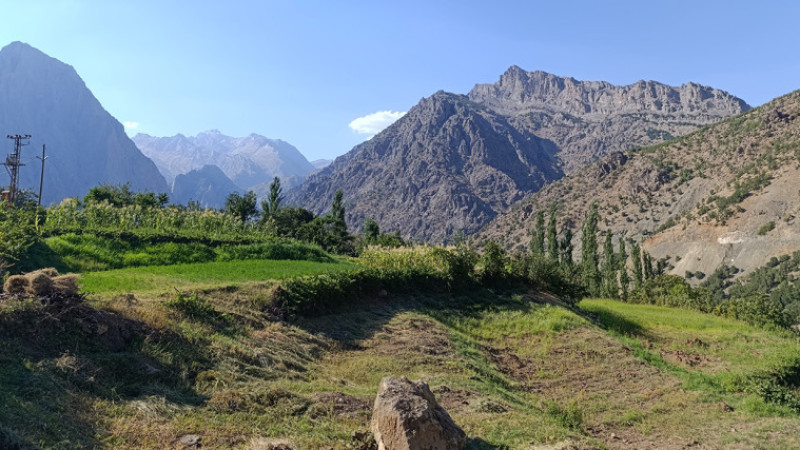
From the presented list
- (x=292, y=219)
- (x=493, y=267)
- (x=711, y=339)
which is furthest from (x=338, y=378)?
(x=292, y=219)

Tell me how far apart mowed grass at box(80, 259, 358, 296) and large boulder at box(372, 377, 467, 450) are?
7686 mm

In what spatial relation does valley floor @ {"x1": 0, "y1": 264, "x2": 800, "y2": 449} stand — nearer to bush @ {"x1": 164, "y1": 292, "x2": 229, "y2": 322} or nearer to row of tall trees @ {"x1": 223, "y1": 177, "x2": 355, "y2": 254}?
bush @ {"x1": 164, "y1": 292, "x2": 229, "y2": 322}

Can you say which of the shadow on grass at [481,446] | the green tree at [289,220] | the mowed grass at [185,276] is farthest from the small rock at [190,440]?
the green tree at [289,220]

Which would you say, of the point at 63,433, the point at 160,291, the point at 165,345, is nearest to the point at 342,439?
the point at 63,433

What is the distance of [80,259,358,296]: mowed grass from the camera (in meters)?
12.8

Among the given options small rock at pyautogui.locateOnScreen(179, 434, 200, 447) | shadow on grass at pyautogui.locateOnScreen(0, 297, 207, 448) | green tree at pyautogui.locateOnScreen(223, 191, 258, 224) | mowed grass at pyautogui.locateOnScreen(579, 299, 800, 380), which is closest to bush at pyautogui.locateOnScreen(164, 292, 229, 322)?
shadow on grass at pyautogui.locateOnScreen(0, 297, 207, 448)

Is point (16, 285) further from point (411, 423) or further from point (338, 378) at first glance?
point (411, 423)

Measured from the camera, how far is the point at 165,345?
29.5 feet

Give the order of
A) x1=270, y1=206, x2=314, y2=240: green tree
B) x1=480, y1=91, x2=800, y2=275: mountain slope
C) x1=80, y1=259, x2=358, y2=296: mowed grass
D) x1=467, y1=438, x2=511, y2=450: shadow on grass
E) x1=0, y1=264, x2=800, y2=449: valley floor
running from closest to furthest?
1. x1=0, y1=264, x2=800, y2=449: valley floor
2. x1=467, y1=438, x2=511, y2=450: shadow on grass
3. x1=80, y1=259, x2=358, y2=296: mowed grass
4. x1=270, y1=206, x2=314, y2=240: green tree
5. x1=480, y1=91, x2=800, y2=275: mountain slope

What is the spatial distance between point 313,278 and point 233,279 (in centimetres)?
271

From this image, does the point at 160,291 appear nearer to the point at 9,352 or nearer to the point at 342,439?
the point at 9,352

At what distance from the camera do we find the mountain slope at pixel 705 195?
288 ft

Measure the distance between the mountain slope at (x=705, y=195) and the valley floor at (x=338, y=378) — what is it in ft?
286

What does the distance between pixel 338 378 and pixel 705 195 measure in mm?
121294
